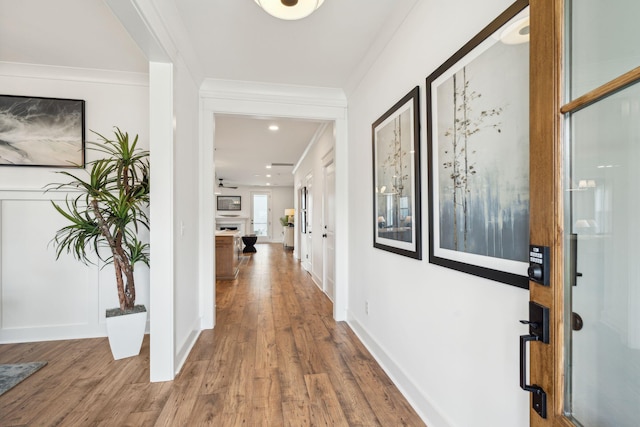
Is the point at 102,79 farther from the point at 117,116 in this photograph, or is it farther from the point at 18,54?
the point at 18,54

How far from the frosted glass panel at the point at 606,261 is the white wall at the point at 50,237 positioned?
10.4ft

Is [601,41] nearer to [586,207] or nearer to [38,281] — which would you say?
[586,207]

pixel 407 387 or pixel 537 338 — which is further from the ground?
pixel 537 338

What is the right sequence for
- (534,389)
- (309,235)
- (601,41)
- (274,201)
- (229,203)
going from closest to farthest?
(601,41)
(534,389)
(309,235)
(229,203)
(274,201)

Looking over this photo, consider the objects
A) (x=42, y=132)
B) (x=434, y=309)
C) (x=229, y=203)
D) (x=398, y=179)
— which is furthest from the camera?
(x=229, y=203)

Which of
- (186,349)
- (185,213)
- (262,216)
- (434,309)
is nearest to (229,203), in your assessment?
(262,216)

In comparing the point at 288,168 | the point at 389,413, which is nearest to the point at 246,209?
the point at 288,168

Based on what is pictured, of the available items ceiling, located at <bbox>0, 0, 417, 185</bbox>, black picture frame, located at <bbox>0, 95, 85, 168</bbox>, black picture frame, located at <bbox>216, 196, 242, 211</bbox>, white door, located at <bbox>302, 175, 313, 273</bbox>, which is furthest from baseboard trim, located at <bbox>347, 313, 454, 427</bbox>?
black picture frame, located at <bbox>216, 196, 242, 211</bbox>

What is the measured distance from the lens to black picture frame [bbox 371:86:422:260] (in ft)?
5.78

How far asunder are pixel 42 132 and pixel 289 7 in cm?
262

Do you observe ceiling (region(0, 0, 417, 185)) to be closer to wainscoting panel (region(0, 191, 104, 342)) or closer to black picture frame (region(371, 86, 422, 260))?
black picture frame (region(371, 86, 422, 260))

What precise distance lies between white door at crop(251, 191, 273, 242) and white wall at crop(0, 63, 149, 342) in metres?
9.59

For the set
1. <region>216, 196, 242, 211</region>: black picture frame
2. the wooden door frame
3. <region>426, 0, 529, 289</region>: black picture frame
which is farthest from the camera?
<region>216, 196, 242, 211</region>: black picture frame

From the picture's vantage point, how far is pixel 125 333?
237cm
